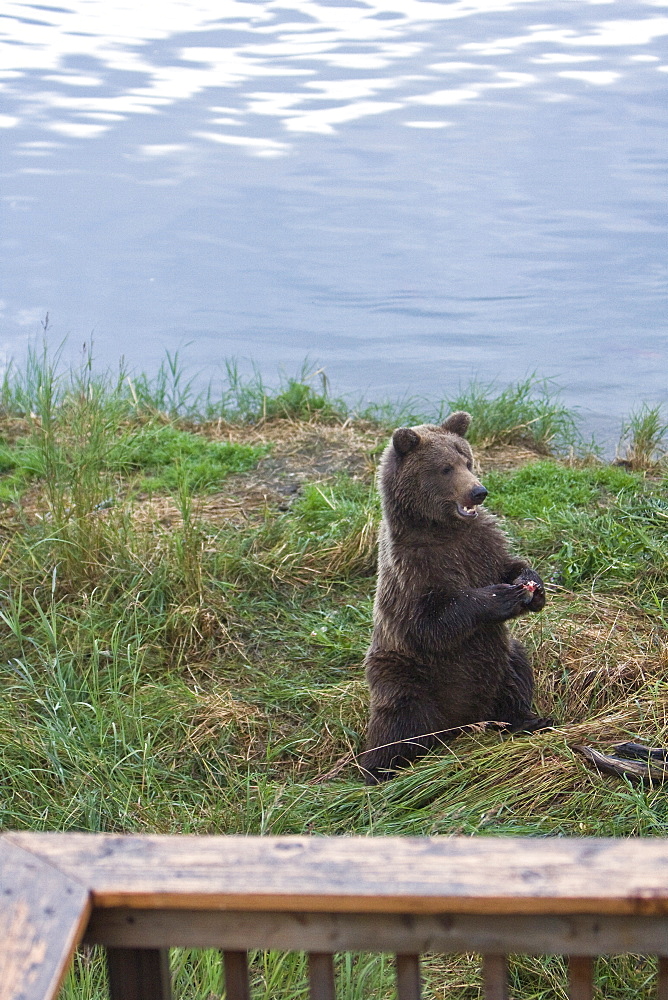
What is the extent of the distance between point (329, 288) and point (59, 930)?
18.6 meters

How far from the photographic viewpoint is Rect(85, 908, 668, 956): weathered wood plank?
1662 mm

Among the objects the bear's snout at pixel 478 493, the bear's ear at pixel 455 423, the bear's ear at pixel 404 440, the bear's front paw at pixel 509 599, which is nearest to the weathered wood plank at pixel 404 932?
the bear's front paw at pixel 509 599

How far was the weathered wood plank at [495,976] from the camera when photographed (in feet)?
5.71

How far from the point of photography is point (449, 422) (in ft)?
14.8

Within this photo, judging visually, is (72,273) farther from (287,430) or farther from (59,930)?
(59,930)

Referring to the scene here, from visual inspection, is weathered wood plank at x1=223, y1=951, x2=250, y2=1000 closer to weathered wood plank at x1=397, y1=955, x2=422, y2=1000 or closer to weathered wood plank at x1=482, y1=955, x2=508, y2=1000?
weathered wood plank at x1=397, y1=955, x2=422, y2=1000

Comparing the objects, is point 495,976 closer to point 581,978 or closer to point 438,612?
point 581,978

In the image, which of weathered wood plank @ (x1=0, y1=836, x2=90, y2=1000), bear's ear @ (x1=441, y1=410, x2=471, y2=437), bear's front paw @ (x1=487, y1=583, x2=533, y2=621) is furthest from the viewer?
bear's ear @ (x1=441, y1=410, x2=471, y2=437)

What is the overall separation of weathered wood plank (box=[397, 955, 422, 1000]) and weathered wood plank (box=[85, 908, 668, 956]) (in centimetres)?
4

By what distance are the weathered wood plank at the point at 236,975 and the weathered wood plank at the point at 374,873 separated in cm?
17

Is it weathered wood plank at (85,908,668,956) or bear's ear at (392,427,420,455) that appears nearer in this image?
weathered wood plank at (85,908,668,956)

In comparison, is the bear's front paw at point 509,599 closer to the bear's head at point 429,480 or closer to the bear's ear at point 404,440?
the bear's head at point 429,480

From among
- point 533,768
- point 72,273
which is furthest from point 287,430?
point 72,273

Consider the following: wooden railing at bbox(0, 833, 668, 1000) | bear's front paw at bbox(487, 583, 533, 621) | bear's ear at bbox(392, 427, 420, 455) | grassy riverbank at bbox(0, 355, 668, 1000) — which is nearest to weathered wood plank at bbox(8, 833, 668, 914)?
wooden railing at bbox(0, 833, 668, 1000)
